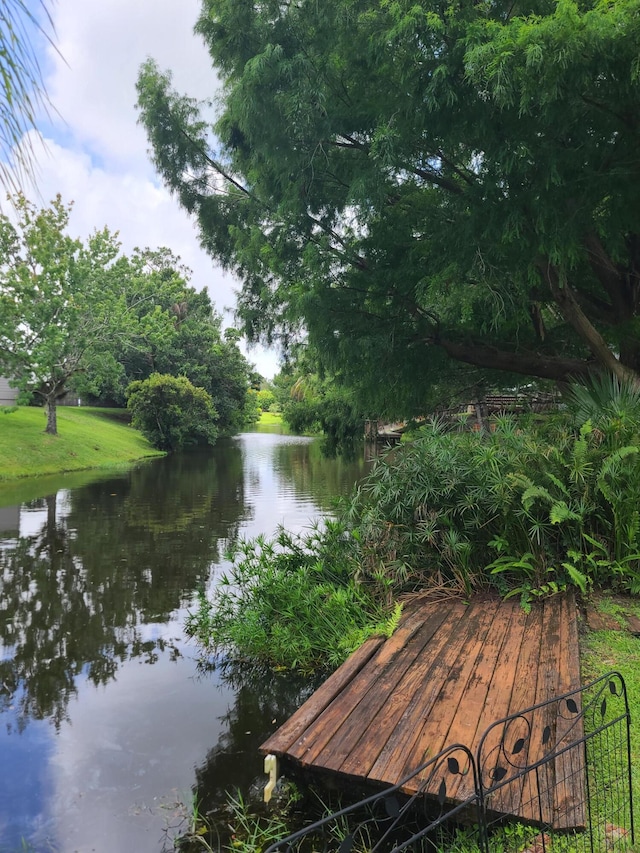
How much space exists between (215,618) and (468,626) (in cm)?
288

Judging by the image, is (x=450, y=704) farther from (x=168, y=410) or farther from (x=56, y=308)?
(x=168, y=410)

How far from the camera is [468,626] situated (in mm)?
4867

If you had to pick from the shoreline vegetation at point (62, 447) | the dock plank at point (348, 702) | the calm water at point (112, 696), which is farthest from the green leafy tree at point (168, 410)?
the dock plank at point (348, 702)

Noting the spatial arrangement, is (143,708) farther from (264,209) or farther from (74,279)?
(74,279)

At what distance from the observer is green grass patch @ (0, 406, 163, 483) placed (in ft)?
67.7

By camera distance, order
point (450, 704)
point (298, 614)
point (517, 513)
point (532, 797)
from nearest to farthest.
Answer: point (532, 797)
point (450, 704)
point (517, 513)
point (298, 614)

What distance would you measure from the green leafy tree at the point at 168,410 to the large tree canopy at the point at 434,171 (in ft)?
78.0

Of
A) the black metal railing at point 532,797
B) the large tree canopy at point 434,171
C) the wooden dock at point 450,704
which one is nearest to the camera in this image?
the black metal railing at point 532,797

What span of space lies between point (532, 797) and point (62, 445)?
23863mm

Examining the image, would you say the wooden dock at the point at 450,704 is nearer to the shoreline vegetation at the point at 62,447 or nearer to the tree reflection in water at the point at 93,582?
the tree reflection in water at the point at 93,582

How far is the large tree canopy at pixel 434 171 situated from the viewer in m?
5.19

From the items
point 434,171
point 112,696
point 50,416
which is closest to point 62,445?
point 50,416

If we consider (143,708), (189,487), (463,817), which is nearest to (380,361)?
(143,708)

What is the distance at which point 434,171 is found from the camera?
7.05 meters
